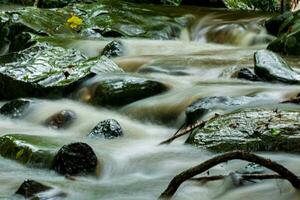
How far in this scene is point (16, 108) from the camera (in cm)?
661

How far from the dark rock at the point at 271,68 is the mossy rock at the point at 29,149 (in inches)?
118

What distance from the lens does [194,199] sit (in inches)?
136

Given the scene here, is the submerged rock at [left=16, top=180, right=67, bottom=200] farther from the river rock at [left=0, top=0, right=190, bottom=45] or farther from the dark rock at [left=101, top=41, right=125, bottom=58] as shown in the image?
the river rock at [left=0, top=0, right=190, bottom=45]

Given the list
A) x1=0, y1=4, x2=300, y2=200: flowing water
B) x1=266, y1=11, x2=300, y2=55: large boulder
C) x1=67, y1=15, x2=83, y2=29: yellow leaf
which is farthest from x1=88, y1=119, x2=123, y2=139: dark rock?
x1=67, y1=15, x2=83, y2=29: yellow leaf

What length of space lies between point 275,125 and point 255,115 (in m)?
0.29

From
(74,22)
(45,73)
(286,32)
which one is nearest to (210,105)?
(45,73)

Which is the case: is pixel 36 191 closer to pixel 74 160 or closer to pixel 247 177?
pixel 74 160

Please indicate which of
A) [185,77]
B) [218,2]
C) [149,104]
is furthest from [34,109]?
[218,2]

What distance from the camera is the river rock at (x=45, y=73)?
6.98 meters

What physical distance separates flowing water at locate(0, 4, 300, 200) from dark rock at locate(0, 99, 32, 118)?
0.42 feet

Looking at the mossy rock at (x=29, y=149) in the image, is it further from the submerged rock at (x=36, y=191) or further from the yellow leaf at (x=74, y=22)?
the yellow leaf at (x=74, y=22)

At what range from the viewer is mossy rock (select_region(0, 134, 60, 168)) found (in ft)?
14.5

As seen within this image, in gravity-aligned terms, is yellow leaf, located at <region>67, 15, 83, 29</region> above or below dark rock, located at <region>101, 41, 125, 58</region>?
above

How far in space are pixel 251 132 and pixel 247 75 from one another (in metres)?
2.74
